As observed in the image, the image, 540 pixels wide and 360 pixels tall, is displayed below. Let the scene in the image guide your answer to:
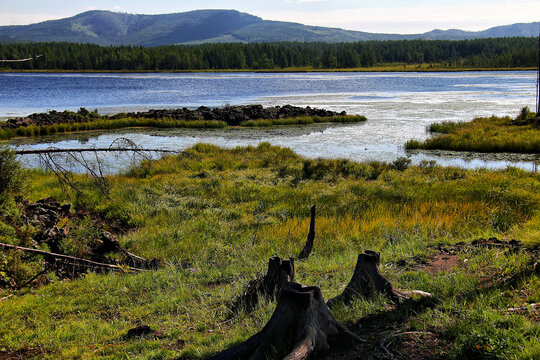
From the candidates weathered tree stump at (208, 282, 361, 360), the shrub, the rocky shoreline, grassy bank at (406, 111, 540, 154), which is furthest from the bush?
the rocky shoreline

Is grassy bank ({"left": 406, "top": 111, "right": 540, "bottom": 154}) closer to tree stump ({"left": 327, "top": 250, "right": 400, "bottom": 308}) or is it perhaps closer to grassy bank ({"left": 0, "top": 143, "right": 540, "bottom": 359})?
grassy bank ({"left": 0, "top": 143, "right": 540, "bottom": 359})

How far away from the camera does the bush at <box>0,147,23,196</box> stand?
12875 millimetres

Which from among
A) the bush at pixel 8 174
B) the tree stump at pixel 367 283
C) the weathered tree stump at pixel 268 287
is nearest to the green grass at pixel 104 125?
the bush at pixel 8 174

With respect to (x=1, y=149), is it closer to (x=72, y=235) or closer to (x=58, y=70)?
(x=72, y=235)

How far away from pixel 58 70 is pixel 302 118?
143 meters

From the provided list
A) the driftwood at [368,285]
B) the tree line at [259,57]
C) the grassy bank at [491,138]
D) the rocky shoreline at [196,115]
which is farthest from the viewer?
the tree line at [259,57]

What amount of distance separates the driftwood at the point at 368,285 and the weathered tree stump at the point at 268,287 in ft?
2.78

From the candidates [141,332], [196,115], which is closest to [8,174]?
[141,332]

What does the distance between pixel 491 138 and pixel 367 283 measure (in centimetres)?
2788

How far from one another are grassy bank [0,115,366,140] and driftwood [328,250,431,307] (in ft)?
116

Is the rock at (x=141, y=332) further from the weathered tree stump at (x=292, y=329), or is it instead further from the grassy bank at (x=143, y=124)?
the grassy bank at (x=143, y=124)

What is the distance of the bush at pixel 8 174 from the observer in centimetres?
1288

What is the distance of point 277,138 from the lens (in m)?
34.6

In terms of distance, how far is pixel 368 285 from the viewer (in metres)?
5.81
